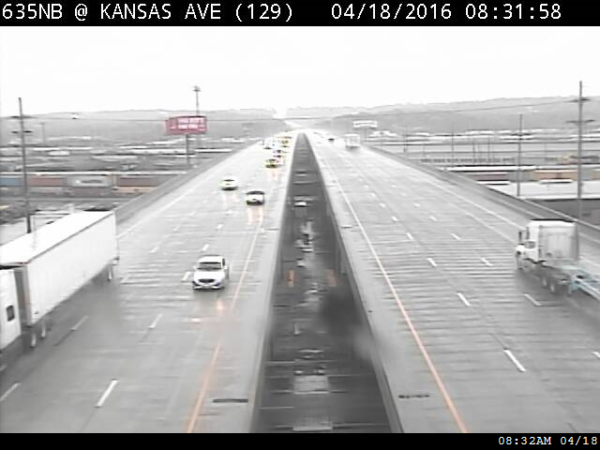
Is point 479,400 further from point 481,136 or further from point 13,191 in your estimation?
point 481,136

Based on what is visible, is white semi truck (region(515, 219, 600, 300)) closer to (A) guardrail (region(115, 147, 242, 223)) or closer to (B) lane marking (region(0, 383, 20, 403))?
(B) lane marking (region(0, 383, 20, 403))

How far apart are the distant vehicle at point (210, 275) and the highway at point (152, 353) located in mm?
282

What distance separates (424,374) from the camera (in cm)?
1250

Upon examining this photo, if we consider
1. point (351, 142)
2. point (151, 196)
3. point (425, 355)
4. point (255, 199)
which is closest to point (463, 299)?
point (425, 355)

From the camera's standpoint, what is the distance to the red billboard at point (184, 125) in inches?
2442

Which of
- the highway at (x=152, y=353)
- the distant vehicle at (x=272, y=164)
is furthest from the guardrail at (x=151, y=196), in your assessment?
the highway at (x=152, y=353)

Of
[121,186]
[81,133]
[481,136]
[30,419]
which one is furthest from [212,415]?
[81,133]

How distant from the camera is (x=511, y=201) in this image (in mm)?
37219

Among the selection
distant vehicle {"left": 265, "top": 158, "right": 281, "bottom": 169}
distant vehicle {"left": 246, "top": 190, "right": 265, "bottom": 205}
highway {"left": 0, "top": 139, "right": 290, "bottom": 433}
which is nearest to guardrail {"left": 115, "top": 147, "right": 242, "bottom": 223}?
distant vehicle {"left": 265, "top": 158, "right": 281, "bottom": 169}

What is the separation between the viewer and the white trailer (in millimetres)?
13969

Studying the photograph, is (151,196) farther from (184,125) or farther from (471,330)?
(471,330)

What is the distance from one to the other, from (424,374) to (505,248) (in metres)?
13.9

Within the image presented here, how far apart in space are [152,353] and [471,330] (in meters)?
6.10

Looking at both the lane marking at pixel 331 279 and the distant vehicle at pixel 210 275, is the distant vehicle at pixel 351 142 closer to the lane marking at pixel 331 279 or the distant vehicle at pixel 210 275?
the lane marking at pixel 331 279
